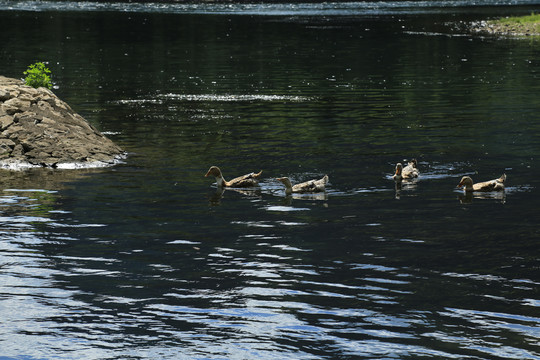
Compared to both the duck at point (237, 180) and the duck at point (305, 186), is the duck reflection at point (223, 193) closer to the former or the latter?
the duck at point (237, 180)

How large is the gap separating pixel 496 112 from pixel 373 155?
14661 mm

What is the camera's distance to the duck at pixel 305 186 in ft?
89.1


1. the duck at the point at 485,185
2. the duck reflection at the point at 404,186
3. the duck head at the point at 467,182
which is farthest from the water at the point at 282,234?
the duck head at the point at 467,182

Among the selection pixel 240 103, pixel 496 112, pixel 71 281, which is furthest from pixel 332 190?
pixel 240 103

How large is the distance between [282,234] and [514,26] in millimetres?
96646

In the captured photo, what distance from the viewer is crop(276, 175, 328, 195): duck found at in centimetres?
2717

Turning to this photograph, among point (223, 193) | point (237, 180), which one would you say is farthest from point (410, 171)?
point (223, 193)

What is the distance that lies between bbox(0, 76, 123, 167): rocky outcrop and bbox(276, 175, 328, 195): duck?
8256 mm

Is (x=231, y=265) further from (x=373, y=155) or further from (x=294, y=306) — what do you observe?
(x=373, y=155)

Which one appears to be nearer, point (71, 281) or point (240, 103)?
point (71, 281)

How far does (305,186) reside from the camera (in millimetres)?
27172

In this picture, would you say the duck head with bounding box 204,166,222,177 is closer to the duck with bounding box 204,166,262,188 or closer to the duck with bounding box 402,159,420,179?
the duck with bounding box 204,166,262,188

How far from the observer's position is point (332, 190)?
1083 inches

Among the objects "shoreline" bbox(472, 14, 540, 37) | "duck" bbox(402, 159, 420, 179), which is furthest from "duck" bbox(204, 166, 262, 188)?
"shoreline" bbox(472, 14, 540, 37)
